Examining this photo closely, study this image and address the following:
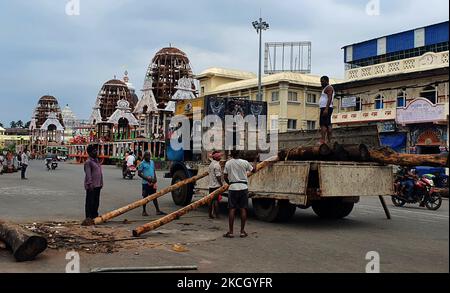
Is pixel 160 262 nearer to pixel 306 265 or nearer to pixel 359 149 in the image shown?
pixel 306 265

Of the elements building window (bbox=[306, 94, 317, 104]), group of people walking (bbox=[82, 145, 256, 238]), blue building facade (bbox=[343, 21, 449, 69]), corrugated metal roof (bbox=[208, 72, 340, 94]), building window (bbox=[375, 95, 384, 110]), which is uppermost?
blue building facade (bbox=[343, 21, 449, 69])

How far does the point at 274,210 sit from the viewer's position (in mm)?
10406

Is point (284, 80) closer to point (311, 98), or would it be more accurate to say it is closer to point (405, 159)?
point (311, 98)

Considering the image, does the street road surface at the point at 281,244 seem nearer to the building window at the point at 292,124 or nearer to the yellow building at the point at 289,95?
the yellow building at the point at 289,95

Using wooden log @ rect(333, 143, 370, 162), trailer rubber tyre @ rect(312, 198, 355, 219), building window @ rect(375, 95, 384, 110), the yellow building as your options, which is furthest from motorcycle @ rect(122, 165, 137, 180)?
the yellow building

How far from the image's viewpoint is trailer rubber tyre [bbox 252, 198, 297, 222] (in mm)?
10312

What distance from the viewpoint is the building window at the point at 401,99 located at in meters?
29.4

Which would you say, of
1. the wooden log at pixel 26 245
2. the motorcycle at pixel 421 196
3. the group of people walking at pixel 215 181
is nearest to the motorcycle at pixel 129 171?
the group of people walking at pixel 215 181

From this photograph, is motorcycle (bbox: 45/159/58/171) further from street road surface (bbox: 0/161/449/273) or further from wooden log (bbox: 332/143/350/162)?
wooden log (bbox: 332/143/350/162)

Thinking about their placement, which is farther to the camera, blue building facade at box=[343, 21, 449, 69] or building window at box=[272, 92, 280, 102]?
building window at box=[272, 92, 280, 102]

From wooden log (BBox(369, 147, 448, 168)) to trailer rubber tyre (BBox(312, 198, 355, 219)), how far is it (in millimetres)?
2034

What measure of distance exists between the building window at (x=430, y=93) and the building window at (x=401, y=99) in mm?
1148

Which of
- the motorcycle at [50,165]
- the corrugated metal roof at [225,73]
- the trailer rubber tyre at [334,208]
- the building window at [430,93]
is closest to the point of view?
the trailer rubber tyre at [334,208]

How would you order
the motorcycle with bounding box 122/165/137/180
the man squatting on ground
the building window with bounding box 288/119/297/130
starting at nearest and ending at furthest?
the man squatting on ground
the motorcycle with bounding box 122/165/137/180
the building window with bounding box 288/119/297/130
